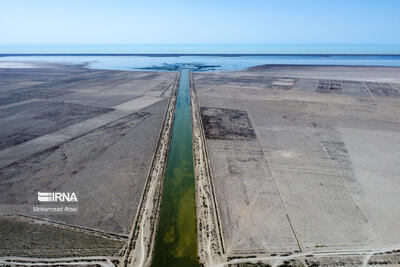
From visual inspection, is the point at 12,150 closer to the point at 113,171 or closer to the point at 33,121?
the point at 33,121

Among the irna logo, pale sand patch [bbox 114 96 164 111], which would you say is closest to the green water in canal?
the irna logo

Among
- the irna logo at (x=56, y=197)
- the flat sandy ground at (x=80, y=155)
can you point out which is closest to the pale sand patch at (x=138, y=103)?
the flat sandy ground at (x=80, y=155)

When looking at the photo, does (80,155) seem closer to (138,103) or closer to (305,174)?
(138,103)

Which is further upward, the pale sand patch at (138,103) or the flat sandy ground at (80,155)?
the pale sand patch at (138,103)

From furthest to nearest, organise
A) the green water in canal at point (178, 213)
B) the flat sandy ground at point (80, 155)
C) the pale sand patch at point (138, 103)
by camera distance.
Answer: the pale sand patch at point (138, 103)
the flat sandy ground at point (80, 155)
the green water in canal at point (178, 213)

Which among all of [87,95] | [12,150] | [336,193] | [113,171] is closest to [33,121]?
[12,150]

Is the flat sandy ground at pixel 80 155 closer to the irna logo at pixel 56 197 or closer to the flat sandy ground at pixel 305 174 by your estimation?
the irna logo at pixel 56 197

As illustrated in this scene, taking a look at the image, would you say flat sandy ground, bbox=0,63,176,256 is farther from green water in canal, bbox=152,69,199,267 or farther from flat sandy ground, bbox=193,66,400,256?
flat sandy ground, bbox=193,66,400,256
